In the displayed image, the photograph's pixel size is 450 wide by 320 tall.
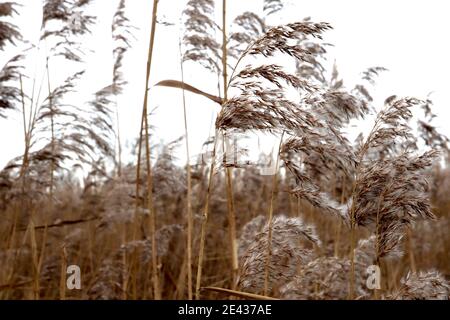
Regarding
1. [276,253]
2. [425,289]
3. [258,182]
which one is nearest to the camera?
[425,289]

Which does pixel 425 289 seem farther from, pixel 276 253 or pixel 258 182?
pixel 258 182

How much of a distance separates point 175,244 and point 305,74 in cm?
234

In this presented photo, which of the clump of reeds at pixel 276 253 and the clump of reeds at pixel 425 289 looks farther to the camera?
the clump of reeds at pixel 276 253

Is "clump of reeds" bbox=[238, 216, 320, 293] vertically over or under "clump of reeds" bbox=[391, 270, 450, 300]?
over

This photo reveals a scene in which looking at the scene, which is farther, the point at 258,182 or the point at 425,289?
the point at 258,182

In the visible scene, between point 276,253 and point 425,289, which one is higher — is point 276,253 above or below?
above

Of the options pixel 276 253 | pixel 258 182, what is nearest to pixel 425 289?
pixel 276 253

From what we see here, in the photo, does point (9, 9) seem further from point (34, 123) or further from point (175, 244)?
point (175, 244)

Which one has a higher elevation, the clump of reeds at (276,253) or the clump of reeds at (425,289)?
the clump of reeds at (276,253)

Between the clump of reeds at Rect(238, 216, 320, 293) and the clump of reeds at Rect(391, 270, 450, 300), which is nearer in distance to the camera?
the clump of reeds at Rect(391, 270, 450, 300)

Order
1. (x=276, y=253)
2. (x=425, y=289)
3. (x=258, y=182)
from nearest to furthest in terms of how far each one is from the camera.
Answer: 1. (x=425, y=289)
2. (x=276, y=253)
3. (x=258, y=182)

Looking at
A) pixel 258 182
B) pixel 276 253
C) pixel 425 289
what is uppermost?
pixel 258 182
